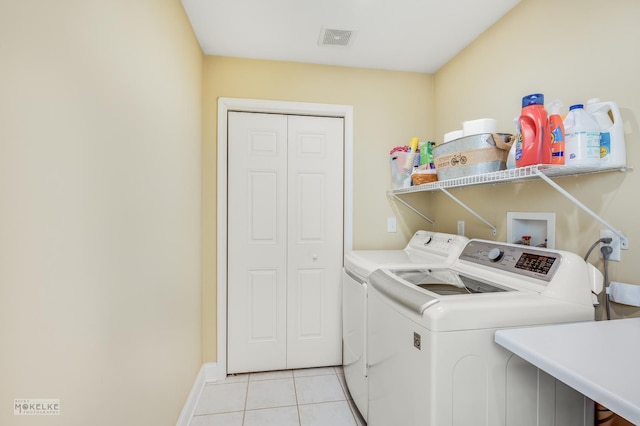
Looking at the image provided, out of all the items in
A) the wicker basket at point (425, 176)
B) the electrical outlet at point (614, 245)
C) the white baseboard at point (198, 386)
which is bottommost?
the white baseboard at point (198, 386)

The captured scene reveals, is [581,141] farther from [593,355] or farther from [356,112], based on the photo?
[356,112]

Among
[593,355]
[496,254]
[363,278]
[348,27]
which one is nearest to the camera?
[593,355]

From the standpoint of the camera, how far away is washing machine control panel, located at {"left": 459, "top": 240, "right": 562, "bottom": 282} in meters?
1.21

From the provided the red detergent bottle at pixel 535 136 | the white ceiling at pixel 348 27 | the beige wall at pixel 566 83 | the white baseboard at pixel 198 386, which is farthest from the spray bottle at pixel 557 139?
the white baseboard at pixel 198 386

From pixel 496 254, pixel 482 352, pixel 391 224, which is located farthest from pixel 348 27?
pixel 482 352

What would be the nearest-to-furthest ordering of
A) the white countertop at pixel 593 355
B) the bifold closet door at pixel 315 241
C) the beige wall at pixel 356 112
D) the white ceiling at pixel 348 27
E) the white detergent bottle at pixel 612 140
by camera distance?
the white countertop at pixel 593 355 → the white detergent bottle at pixel 612 140 → the white ceiling at pixel 348 27 → the beige wall at pixel 356 112 → the bifold closet door at pixel 315 241

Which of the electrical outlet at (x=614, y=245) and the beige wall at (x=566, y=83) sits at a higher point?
the beige wall at (x=566, y=83)

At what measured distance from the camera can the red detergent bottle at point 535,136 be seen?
3.70 feet

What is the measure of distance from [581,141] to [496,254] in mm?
606

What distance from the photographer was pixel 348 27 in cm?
188

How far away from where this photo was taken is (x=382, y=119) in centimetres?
246

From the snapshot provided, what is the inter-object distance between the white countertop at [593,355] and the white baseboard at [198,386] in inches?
67.7

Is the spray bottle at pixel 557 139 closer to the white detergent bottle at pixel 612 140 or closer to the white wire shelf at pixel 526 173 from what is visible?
the white wire shelf at pixel 526 173

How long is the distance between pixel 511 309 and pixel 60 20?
159cm
